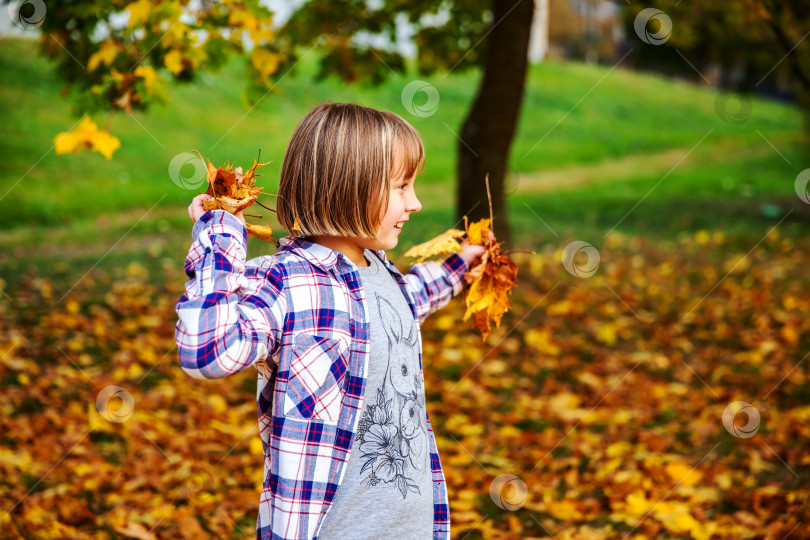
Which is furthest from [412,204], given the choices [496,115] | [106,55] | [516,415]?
[496,115]

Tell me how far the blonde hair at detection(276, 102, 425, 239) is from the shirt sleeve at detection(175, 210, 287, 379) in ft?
0.54

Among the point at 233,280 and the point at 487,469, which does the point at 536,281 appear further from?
the point at 233,280

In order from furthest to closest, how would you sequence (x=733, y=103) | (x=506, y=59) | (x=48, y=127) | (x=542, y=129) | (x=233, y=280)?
(x=733, y=103), (x=542, y=129), (x=48, y=127), (x=506, y=59), (x=233, y=280)

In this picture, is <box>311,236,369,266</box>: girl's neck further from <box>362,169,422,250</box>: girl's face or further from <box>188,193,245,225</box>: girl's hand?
<box>188,193,245,225</box>: girl's hand

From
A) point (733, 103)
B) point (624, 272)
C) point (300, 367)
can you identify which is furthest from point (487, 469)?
point (733, 103)

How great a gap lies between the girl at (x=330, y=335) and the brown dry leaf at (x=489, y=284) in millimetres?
283

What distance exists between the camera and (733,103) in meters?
19.7

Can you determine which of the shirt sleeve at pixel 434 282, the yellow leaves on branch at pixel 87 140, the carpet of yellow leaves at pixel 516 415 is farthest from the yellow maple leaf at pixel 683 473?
the yellow leaves on branch at pixel 87 140

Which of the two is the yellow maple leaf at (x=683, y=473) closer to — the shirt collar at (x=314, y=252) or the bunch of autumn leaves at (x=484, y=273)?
the bunch of autumn leaves at (x=484, y=273)

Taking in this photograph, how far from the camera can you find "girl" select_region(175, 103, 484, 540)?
55.7 inches

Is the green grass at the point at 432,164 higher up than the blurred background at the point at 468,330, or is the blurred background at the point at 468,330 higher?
the green grass at the point at 432,164

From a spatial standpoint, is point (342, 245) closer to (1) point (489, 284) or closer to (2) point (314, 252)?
(2) point (314, 252)

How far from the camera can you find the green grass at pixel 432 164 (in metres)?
8.93

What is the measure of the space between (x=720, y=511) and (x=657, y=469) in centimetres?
39
